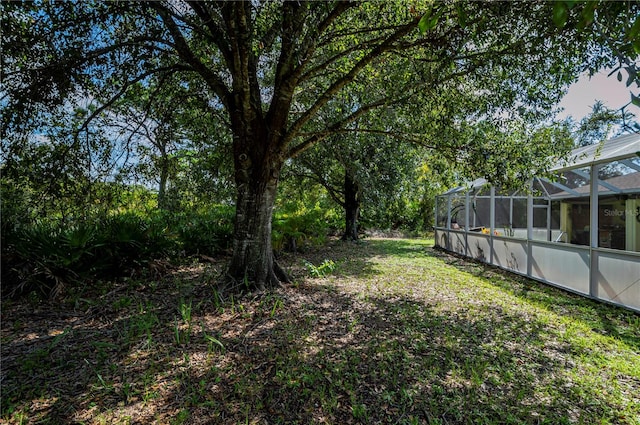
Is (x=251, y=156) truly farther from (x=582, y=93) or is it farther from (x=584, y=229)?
(x=584, y=229)

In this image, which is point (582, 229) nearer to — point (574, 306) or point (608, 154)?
point (608, 154)

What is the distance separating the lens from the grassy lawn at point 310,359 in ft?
7.95

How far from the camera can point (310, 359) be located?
309cm

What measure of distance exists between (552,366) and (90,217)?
20.6ft

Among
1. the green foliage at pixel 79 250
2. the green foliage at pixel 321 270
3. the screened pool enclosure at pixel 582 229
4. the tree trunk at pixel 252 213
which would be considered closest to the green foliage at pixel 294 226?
the green foliage at pixel 321 270

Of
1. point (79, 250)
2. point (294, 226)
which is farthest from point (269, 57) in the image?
point (294, 226)

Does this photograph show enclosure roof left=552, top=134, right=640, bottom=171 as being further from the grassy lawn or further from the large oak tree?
the grassy lawn

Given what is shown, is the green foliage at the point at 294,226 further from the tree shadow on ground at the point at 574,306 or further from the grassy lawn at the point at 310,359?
the tree shadow on ground at the point at 574,306

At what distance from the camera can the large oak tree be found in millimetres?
3838

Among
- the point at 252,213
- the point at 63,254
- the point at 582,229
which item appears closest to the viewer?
the point at 252,213

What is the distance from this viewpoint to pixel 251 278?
484 cm

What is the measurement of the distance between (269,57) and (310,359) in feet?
16.4

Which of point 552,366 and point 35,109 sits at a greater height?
point 35,109

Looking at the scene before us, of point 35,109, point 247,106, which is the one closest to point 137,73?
point 35,109
